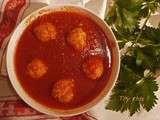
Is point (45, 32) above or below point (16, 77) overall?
above

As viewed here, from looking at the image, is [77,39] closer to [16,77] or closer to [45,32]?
[45,32]

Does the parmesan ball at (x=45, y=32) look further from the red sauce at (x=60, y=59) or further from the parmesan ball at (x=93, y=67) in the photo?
the parmesan ball at (x=93, y=67)

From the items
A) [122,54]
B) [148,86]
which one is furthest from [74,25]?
[148,86]

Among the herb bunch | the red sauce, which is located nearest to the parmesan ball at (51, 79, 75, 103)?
the red sauce

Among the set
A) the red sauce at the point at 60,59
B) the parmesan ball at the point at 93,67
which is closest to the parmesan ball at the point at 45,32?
the red sauce at the point at 60,59

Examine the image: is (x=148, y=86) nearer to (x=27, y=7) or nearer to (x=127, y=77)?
(x=127, y=77)

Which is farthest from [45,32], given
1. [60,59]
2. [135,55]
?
[135,55]

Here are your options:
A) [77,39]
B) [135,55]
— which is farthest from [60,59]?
[135,55]
